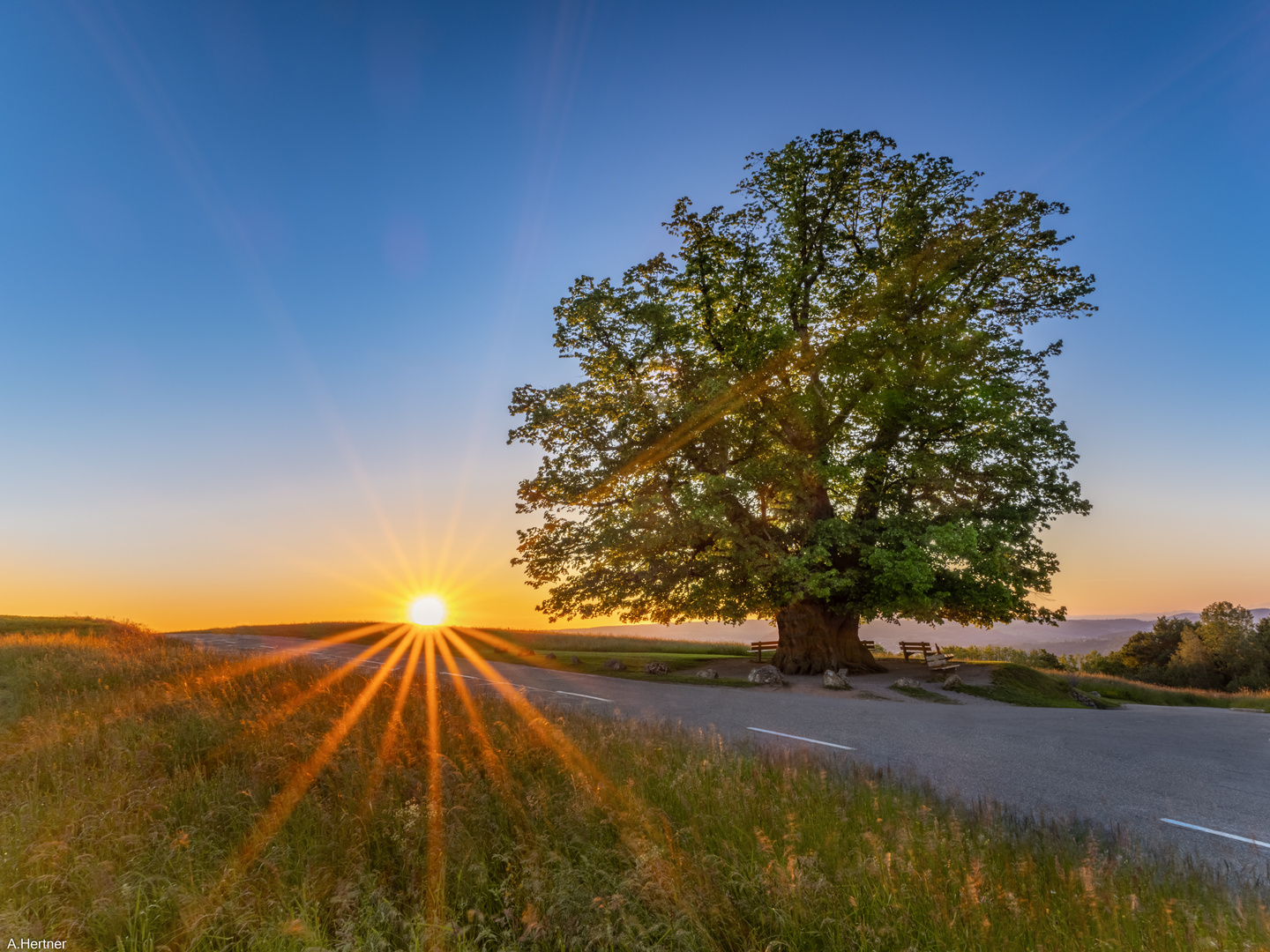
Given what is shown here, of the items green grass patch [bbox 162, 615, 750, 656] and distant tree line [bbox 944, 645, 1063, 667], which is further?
distant tree line [bbox 944, 645, 1063, 667]

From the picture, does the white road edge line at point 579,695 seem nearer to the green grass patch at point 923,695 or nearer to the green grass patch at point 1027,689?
the green grass patch at point 923,695

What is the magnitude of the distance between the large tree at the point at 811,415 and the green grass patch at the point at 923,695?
3.14m

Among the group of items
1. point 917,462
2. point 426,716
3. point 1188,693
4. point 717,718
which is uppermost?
point 917,462

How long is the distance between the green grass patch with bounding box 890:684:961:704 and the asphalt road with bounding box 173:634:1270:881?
2.15ft

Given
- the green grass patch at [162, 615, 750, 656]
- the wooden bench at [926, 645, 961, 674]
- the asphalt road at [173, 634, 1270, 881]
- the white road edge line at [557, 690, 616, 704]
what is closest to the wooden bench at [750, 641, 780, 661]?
the green grass patch at [162, 615, 750, 656]

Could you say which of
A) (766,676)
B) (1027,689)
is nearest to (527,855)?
(766,676)

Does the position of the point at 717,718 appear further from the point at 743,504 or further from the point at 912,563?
the point at 743,504

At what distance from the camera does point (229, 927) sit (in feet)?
13.5

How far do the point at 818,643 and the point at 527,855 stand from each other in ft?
70.7

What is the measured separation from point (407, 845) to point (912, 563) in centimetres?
1777

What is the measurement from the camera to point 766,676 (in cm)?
2155

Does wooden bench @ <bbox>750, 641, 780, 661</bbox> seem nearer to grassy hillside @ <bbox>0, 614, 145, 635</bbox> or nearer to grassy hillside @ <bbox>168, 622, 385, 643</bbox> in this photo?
grassy hillside @ <bbox>168, 622, 385, 643</bbox>

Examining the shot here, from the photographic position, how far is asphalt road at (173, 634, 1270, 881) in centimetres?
731

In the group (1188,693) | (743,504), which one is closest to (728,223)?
(743,504)
